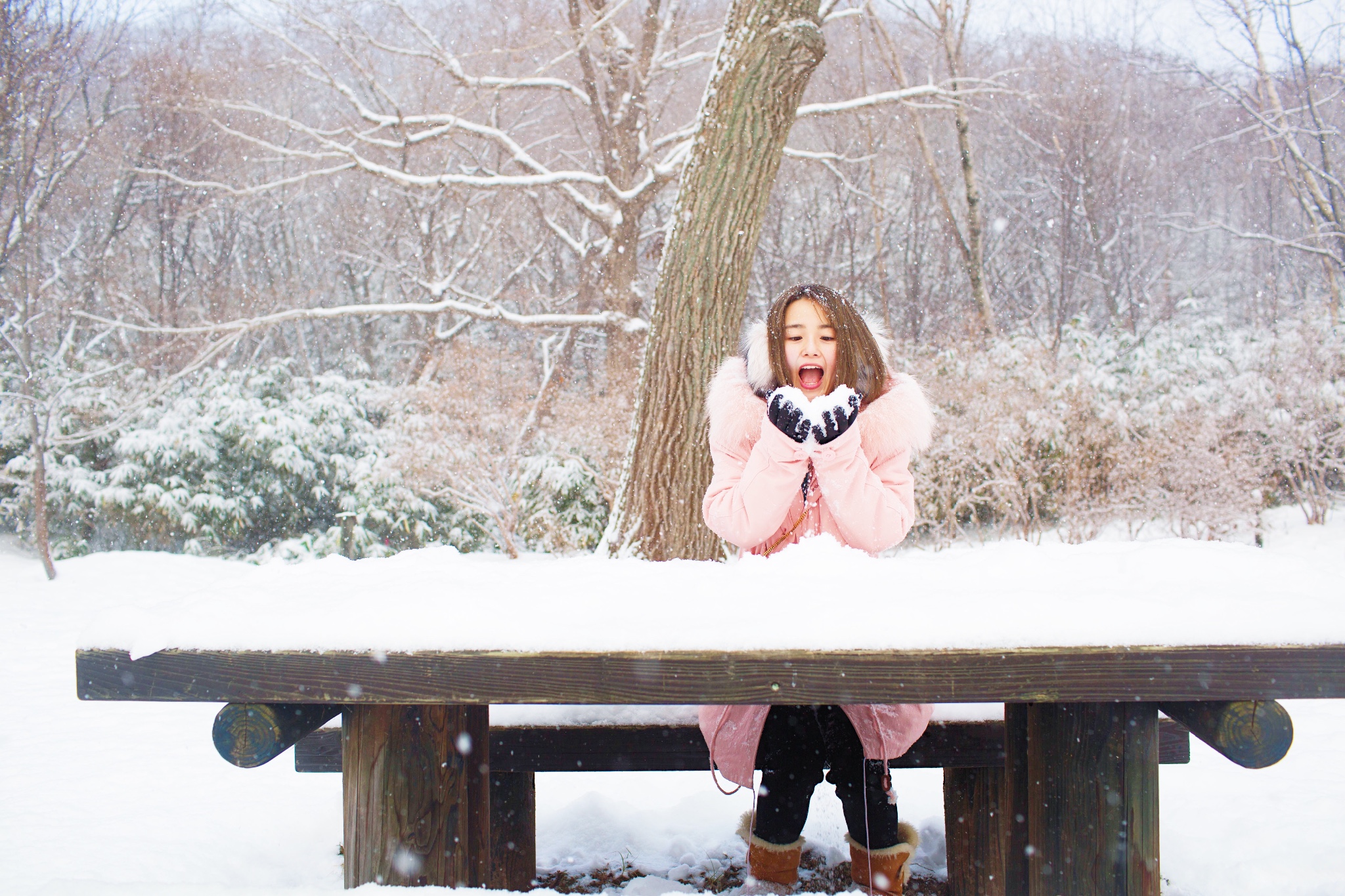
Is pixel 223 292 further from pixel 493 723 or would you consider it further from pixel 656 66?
pixel 493 723

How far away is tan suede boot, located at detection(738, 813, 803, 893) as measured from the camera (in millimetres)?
1832

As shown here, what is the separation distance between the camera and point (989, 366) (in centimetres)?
791

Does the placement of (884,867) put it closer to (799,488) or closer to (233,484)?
(799,488)

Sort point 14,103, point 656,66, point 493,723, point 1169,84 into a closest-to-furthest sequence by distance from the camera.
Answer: point 493,723
point 14,103
point 656,66
point 1169,84

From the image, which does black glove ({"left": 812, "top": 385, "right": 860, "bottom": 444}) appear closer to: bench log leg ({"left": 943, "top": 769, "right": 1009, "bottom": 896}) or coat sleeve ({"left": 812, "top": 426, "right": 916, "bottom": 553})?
coat sleeve ({"left": 812, "top": 426, "right": 916, "bottom": 553})

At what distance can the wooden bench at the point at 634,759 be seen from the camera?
2.04 meters

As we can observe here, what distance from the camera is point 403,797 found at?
1.57m

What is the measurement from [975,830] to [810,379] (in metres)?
1.24

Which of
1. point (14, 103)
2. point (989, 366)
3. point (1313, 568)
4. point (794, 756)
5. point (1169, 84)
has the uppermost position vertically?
point (1169, 84)

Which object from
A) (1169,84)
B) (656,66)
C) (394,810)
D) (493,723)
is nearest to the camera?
(394,810)

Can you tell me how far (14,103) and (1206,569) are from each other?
9.83m

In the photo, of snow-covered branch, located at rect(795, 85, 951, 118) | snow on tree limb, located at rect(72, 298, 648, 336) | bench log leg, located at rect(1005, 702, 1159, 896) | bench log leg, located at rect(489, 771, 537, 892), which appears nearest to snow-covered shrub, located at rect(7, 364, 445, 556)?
snow on tree limb, located at rect(72, 298, 648, 336)

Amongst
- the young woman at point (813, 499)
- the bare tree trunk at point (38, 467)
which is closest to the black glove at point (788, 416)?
the young woman at point (813, 499)

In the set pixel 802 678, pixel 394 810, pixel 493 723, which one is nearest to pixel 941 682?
pixel 802 678
